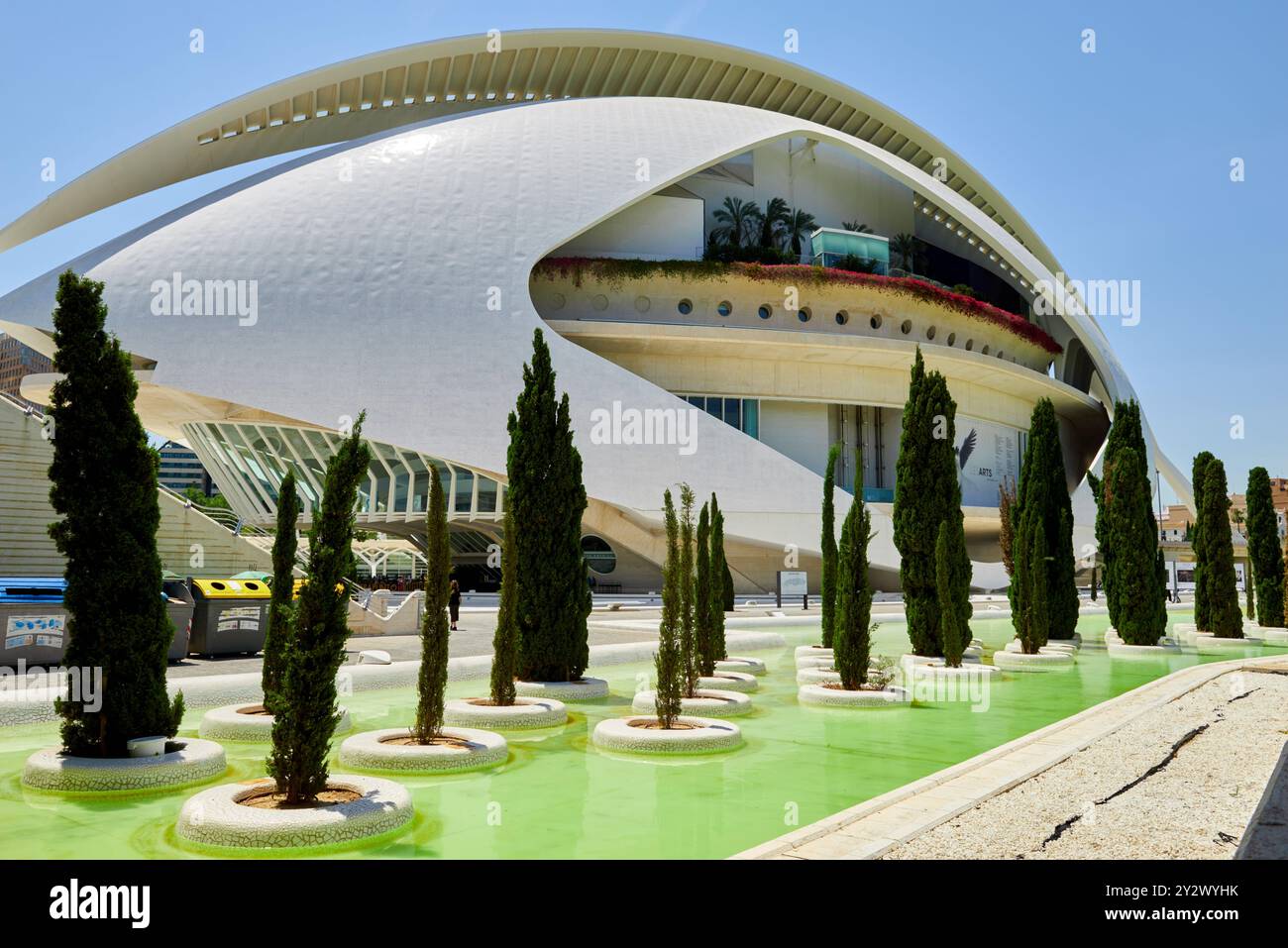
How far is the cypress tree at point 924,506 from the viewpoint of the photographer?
1475 centimetres

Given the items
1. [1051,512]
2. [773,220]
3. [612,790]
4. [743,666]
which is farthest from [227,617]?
[773,220]

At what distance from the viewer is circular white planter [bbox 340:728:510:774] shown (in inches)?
289

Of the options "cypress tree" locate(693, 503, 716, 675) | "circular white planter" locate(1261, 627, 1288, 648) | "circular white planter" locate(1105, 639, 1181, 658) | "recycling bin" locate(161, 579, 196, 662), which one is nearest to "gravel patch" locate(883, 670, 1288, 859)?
"cypress tree" locate(693, 503, 716, 675)

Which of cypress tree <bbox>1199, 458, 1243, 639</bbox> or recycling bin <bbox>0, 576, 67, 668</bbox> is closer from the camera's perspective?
recycling bin <bbox>0, 576, 67, 668</bbox>

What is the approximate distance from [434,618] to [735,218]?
113 feet

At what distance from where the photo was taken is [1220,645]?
18.8 meters

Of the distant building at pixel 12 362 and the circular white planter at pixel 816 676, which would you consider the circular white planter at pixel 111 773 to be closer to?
the circular white planter at pixel 816 676

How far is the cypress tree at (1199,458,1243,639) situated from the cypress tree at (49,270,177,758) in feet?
63.5

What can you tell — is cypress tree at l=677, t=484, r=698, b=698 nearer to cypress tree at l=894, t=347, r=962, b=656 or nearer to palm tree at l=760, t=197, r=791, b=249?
cypress tree at l=894, t=347, r=962, b=656

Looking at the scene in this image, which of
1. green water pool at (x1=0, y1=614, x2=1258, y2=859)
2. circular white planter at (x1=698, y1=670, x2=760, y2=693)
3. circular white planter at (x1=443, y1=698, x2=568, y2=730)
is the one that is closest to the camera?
green water pool at (x1=0, y1=614, x2=1258, y2=859)

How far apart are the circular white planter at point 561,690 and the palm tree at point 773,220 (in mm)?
30303

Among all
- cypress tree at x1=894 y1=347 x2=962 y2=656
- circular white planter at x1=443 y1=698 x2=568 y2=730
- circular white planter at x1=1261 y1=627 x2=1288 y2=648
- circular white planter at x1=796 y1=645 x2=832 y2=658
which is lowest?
circular white planter at x1=1261 y1=627 x2=1288 y2=648

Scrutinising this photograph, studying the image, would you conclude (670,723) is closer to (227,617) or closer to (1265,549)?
(227,617)
